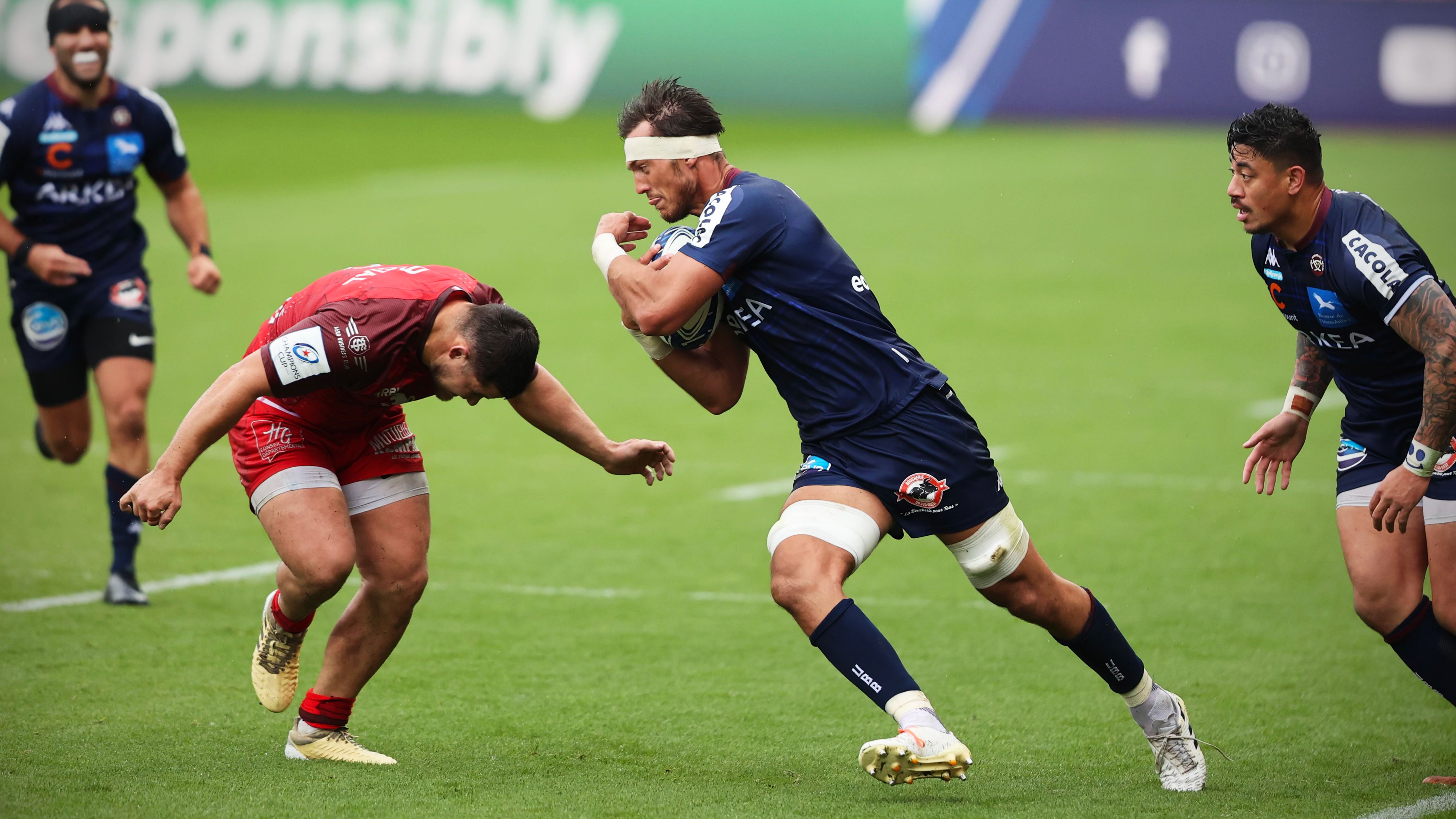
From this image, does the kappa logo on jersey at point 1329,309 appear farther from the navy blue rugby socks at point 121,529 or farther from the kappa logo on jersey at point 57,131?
the kappa logo on jersey at point 57,131

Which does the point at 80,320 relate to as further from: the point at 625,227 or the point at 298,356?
the point at 625,227

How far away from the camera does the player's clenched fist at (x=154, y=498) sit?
4707 mm

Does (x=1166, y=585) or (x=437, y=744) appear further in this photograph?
(x=1166, y=585)

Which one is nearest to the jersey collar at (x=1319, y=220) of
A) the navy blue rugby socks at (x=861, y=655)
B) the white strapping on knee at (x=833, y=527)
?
the white strapping on knee at (x=833, y=527)

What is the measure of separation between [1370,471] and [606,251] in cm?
271

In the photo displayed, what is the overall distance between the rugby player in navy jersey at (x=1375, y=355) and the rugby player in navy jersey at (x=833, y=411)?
85cm

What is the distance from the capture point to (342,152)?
1108 inches

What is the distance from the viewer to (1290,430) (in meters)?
5.85

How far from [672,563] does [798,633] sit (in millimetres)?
1484

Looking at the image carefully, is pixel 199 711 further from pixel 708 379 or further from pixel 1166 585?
pixel 1166 585

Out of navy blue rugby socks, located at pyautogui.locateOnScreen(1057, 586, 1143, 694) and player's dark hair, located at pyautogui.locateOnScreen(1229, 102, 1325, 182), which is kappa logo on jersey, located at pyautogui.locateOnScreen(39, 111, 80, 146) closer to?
navy blue rugby socks, located at pyautogui.locateOnScreen(1057, 586, 1143, 694)

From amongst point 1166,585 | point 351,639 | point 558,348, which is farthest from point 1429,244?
point 351,639

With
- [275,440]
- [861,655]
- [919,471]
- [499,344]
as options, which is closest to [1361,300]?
[919,471]

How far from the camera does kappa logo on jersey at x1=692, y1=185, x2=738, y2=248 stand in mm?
4992
